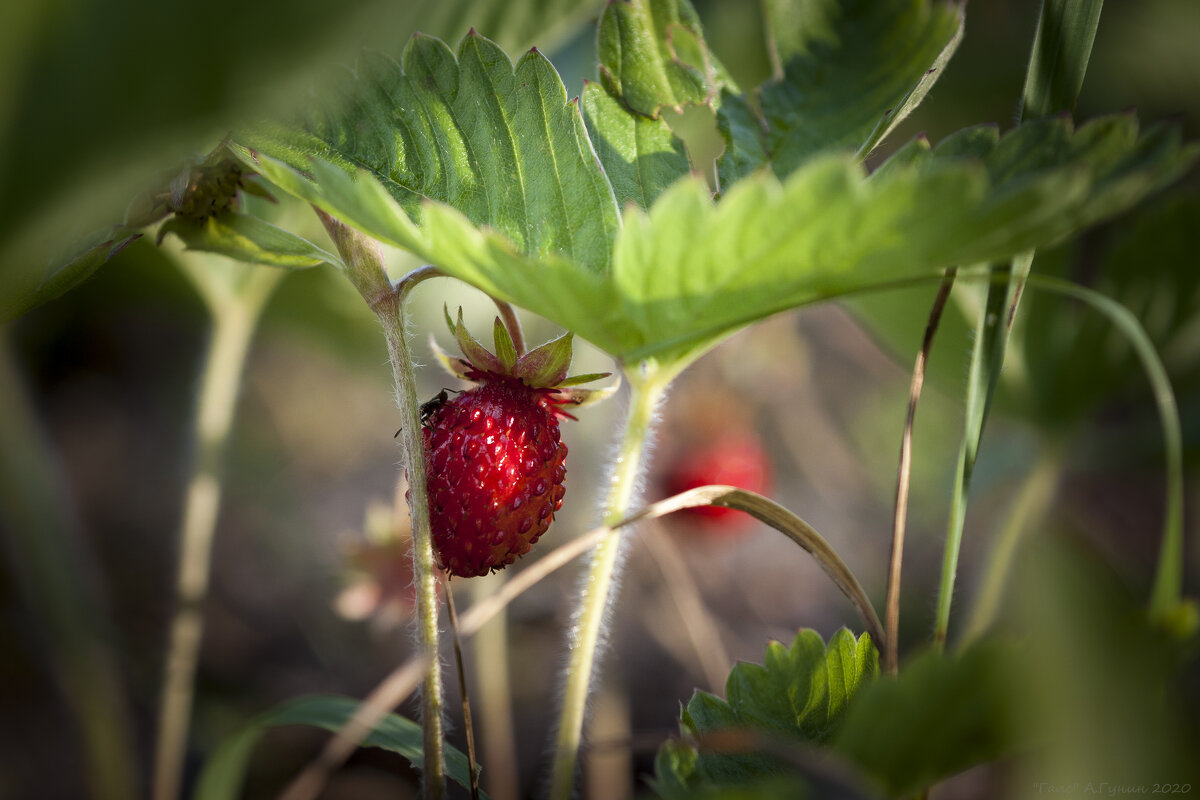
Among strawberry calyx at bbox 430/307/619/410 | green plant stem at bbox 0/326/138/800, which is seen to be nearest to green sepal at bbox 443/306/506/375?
strawberry calyx at bbox 430/307/619/410

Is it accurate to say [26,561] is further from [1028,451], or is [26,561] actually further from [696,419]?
[1028,451]

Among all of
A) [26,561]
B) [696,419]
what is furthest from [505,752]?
[696,419]

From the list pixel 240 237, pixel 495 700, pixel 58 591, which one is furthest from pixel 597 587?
pixel 58 591

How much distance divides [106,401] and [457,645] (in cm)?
182

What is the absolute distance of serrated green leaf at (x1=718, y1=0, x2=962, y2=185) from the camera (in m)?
0.59

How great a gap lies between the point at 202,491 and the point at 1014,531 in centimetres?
95

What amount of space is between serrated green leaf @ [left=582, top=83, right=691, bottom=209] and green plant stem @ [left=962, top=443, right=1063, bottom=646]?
0.48 m

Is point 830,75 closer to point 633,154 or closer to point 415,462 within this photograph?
point 633,154

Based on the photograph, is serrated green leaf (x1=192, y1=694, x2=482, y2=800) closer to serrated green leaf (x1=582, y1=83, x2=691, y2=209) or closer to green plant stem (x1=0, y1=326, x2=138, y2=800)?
serrated green leaf (x1=582, y1=83, x2=691, y2=209)

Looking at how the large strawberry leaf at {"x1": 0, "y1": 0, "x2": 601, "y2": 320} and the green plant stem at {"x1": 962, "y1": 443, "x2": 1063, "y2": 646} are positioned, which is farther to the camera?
the green plant stem at {"x1": 962, "y1": 443, "x2": 1063, "y2": 646}

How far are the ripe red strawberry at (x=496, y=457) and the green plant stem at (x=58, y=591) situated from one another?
79cm

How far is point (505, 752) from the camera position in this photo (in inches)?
46.4

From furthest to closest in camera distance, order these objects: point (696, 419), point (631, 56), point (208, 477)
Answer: point (696, 419), point (208, 477), point (631, 56)

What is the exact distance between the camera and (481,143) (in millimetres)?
563
